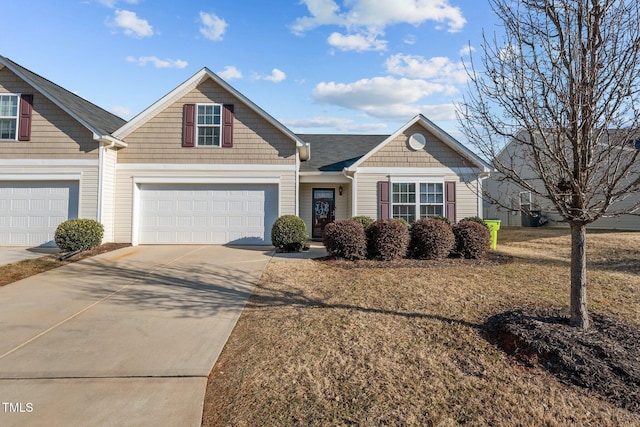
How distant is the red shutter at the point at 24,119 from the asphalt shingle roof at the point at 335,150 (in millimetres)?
9077

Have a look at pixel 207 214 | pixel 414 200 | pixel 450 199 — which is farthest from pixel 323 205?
pixel 450 199

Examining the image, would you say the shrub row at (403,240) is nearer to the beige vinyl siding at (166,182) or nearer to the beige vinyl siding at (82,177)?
the beige vinyl siding at (166,182)

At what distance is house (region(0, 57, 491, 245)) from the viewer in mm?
11453

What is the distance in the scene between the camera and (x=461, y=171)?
1286 centimetres

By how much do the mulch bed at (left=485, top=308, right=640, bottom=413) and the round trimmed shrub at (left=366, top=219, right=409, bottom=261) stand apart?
383cm

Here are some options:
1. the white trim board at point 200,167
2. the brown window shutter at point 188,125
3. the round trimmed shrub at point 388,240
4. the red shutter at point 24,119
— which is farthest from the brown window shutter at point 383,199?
the red shutter at point 24,119

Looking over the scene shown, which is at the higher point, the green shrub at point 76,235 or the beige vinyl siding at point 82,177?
the beige vinyl siding at point 82,177

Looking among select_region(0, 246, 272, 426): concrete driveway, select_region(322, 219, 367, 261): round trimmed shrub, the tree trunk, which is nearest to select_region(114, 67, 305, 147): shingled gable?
select_region(322, 219, 367, 261): round trimmed shrub

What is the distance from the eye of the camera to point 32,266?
27.8 ft

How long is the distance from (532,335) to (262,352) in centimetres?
323

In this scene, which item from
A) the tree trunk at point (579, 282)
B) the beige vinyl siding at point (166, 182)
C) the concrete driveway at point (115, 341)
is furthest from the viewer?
the beige vinyl siding at point (166, 182)

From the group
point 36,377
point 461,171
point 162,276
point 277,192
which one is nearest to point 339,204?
point 277,192

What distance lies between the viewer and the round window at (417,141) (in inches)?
503

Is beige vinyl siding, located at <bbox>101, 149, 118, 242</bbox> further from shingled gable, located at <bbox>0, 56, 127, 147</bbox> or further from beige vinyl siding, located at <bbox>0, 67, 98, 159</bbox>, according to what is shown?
shingled gable, located at <bbox>0, 56, 127, 147</bbox>
